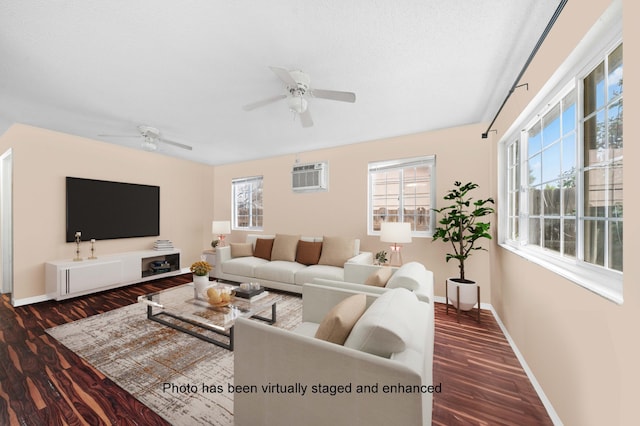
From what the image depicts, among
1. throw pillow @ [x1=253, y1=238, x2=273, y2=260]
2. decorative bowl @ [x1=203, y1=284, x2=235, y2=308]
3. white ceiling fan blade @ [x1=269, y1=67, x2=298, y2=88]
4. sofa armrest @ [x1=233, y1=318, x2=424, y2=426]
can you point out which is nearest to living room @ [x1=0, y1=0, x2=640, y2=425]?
throw pillow @ [x1=253, y1=238, x2=273, y2=260]

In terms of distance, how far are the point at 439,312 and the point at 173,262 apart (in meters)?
5.04

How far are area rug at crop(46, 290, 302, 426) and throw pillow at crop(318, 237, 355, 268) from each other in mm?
1070

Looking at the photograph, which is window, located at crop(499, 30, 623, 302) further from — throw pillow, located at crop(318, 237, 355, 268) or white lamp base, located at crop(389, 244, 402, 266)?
throw pillow, located at crop(318, 237, 355, 268)

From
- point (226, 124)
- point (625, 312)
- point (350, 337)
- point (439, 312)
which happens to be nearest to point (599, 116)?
point (625, 312)

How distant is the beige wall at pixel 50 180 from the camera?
11.1 ft

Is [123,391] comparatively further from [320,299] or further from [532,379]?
[532,379]

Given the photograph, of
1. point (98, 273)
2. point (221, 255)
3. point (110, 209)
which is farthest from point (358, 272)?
point (110, 209)

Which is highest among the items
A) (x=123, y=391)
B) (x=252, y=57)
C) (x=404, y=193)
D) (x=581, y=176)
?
(x=252, y=57)

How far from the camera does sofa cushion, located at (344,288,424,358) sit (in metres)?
1.07

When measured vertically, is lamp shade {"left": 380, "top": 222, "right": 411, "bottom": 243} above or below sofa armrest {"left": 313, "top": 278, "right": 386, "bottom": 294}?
above

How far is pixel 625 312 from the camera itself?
3.16 feet

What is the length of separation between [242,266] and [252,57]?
10.3ft

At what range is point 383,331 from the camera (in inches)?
42.1

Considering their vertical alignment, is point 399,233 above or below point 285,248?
above
